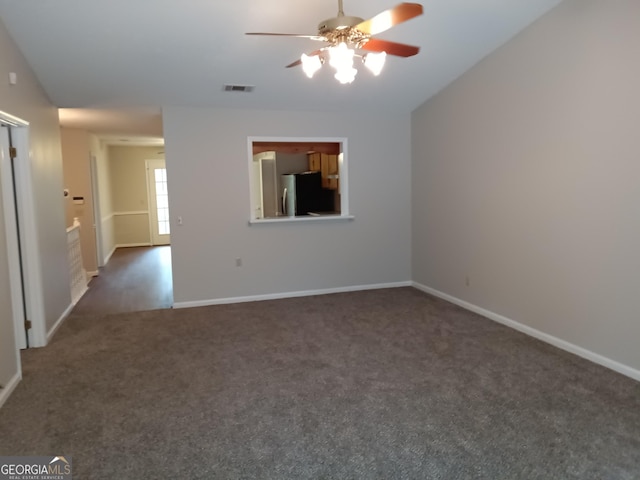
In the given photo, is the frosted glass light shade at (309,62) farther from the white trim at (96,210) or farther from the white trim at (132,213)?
the white trim at (132,213)

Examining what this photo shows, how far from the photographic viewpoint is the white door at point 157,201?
10602 millimetres

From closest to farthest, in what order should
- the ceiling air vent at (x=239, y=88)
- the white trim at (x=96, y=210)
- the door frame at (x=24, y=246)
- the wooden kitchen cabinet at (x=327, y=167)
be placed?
the door frame at (x=24, y=246), the ceiling air vent at (x=239, y=88), the wooden kitchen cabinet at (x=327, y=167), the white trim at (x=96, y=210)

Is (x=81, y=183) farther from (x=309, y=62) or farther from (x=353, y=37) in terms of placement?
(x=353, y=37)

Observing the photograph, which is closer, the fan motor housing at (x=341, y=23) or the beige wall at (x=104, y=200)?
the fan motor housing at (x=341, y=23)

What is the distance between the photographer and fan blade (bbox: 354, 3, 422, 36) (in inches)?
87.7

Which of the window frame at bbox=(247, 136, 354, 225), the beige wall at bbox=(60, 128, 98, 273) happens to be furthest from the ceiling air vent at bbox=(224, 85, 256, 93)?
the beige wall at bbox=(60, 128, 98, 273)

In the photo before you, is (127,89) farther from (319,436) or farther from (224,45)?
(319,436)

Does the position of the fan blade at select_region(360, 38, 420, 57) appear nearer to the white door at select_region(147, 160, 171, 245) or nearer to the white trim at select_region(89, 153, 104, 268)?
the white trim at select_region(89, 153, 104, 268)

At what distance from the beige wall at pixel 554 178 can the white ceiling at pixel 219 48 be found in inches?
15.2

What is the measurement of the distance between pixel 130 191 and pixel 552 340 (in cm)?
944

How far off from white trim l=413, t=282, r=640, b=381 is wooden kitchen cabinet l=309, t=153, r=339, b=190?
97.6 inches

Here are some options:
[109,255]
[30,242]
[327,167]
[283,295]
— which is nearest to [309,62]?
[30,242]

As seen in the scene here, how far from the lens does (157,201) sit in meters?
10.7

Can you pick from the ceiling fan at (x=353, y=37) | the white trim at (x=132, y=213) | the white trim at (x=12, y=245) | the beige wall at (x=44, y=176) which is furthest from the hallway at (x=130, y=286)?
the ceiling fan at (x=353, y=37)
